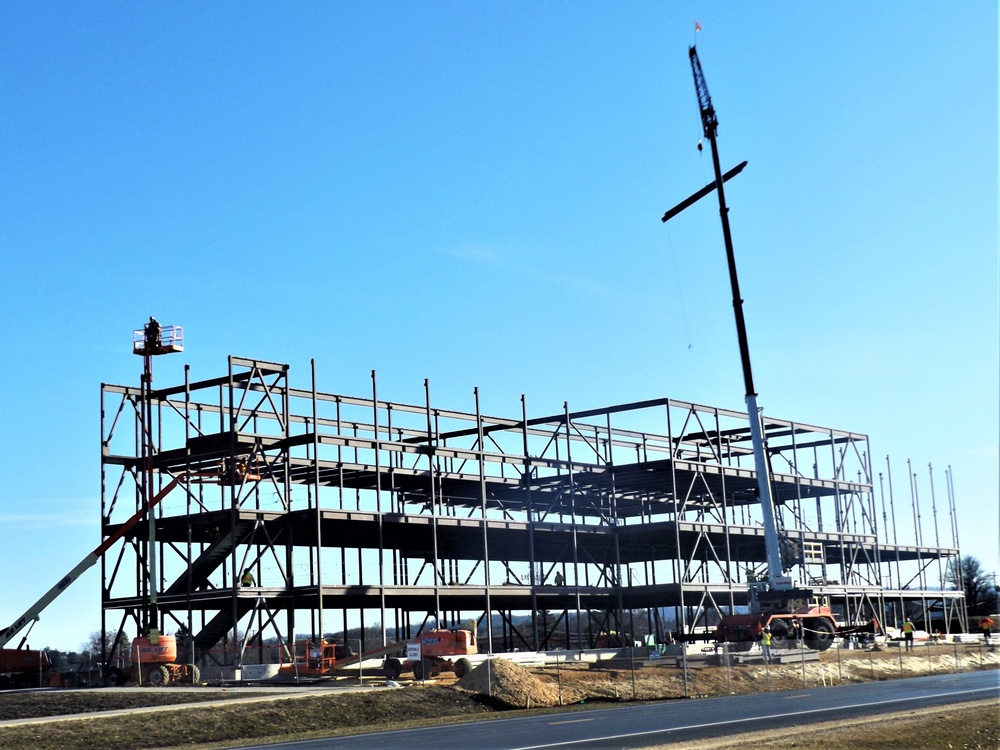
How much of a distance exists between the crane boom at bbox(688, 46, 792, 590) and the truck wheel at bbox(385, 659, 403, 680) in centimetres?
1707

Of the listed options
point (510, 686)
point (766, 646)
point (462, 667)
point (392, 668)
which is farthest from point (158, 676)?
point (766, 646)

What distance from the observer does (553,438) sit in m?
74.2

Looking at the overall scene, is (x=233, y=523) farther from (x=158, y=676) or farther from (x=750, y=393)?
(x=750, y=393)

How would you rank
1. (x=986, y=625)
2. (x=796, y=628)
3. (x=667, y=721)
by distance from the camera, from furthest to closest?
(x=986, y=625), (x=796, y=628), (x=667, y=721)

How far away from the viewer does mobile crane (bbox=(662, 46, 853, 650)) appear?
56062 millimetres

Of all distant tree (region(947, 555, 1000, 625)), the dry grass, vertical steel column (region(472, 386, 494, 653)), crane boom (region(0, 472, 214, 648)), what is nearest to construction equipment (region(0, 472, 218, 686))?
crane boom (region(0, 472, 214, 648))

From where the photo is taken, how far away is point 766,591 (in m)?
58.1

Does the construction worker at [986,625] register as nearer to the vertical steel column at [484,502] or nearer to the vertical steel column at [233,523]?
the vertical steel column at [484,502]

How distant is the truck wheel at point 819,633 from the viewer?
58.0 metres

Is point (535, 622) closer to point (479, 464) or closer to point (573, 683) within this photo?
point (479, 464)

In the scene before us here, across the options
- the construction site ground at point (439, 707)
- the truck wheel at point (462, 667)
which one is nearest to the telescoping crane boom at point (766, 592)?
the construction site ground at point (439, 707)

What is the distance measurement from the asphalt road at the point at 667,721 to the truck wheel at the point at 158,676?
72.7 feet

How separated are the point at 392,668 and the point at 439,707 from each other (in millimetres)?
11877

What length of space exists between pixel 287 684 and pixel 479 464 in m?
22.8
